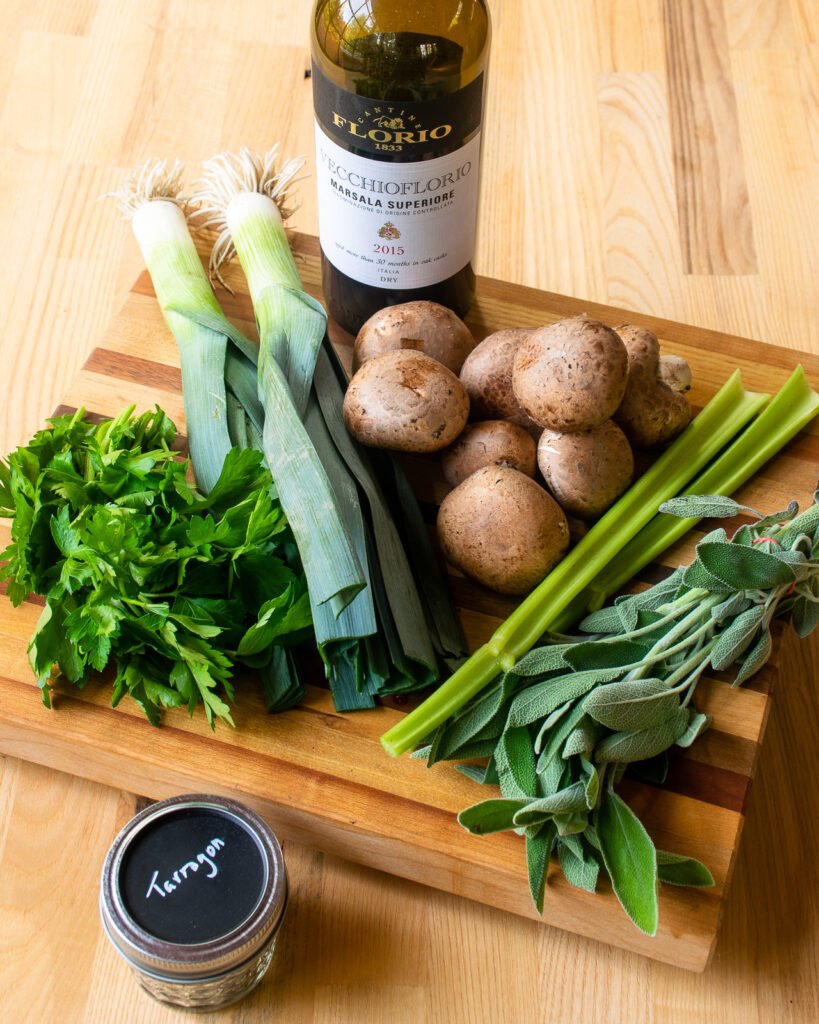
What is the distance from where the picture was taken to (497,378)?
131 centimetres

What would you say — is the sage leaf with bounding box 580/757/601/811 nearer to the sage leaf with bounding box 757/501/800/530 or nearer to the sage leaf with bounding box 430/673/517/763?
the sage leaf with bounding box 430/673/517/763

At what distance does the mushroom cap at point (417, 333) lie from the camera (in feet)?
4.40

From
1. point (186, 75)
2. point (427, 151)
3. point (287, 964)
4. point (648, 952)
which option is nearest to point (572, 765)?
point (648, 952)

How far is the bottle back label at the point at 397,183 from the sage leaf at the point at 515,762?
60 cm

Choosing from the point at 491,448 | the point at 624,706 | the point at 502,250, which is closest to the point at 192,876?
the point at 624,706

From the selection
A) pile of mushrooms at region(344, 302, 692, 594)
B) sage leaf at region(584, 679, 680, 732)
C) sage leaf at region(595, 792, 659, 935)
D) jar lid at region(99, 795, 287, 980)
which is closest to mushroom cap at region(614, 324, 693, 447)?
pile of mushrooms at region(344, 302, 692, 594)

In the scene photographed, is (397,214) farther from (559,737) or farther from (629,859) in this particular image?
(629,859)

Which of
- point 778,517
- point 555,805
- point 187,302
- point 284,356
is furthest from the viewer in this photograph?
point 187,302

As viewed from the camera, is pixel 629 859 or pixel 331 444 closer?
pixel 629 859

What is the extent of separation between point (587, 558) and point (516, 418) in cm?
18

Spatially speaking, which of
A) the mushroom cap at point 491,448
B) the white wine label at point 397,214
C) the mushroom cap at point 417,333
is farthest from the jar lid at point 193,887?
the white wine label at point 397,214

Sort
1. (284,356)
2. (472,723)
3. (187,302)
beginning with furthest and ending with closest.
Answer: (187,302), (284,356), (472,723)

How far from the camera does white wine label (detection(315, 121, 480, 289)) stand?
1314 mm

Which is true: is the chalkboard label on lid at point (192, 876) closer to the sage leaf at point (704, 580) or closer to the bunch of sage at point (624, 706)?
the bunch of sage at point (624, 706)
